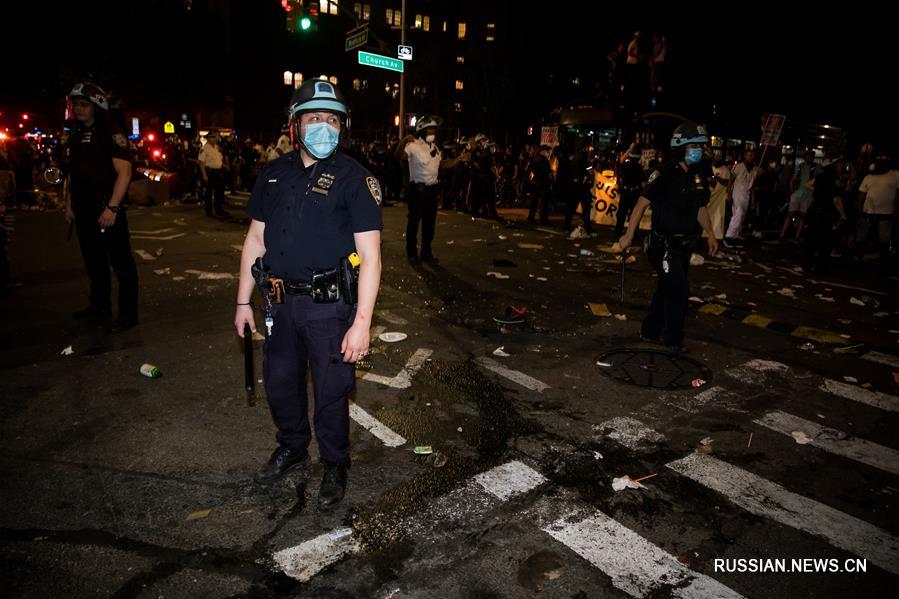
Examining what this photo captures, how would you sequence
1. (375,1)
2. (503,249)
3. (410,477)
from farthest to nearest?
(375,1), (503,249), (410,477)

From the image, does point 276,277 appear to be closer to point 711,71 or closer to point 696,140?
point 696,140

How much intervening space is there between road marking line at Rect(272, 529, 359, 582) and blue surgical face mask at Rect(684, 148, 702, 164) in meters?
4.93

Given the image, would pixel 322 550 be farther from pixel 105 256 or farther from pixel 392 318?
pixel 105 256

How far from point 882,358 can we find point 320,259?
6.38m

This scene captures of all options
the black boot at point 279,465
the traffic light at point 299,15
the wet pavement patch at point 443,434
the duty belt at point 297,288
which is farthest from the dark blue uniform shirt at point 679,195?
the traffic light at point 299,15

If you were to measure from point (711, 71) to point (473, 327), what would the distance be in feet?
93.4

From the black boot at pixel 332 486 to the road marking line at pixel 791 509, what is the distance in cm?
220

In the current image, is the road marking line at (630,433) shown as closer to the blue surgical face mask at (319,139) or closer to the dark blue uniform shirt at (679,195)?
the dark blue uniform shirt at (679,195)

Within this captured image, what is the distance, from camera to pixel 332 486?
10.8 feet

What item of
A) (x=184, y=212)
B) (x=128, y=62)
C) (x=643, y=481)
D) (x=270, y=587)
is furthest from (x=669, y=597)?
(x=128, y=62)

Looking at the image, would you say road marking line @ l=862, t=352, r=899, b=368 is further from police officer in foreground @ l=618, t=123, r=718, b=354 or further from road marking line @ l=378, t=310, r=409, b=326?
road marking line @ l=378, t=310, r=409, b=326

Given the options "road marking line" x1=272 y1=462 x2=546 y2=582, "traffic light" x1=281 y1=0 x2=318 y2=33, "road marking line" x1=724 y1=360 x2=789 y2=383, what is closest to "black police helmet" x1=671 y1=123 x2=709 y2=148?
"road marking line" x1=724 y1=360 x2=789 y2=383

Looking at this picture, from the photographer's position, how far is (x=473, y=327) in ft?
21.9

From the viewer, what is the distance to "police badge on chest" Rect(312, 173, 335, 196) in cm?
299
